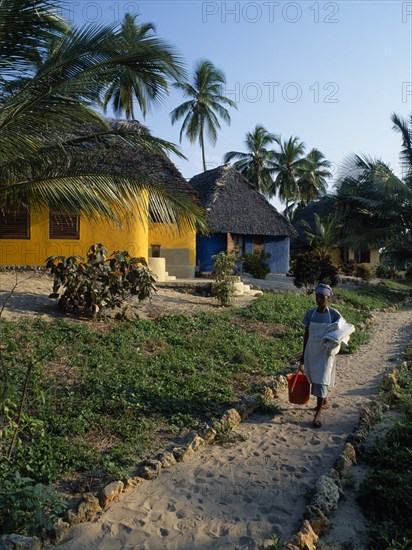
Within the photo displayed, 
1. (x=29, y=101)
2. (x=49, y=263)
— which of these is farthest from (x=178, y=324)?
(x=29, y=101)

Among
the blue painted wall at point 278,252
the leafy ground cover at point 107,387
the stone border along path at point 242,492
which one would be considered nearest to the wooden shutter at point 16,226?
the leafy ground cover at point 107,387

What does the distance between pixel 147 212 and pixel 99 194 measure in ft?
2.77

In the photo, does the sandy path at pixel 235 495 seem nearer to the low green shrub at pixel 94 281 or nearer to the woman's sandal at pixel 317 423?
the woman's sandal at pixel 317 423

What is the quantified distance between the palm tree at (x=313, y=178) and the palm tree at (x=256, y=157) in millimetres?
3227

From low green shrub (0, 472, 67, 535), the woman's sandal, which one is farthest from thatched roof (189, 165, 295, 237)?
low green shrub (0, 472, 67, 535)

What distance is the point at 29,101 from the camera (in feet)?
17.1

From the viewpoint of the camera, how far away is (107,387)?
5.50 meters

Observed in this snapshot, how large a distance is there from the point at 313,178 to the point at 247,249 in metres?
20.7

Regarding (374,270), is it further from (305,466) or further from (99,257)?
(305,466)

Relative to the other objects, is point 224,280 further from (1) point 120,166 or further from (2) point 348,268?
(2) point 348,268

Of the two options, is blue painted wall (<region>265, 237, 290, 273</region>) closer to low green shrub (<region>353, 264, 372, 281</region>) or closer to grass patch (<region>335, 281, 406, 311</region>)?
low green shrub (<region>353, 264, 372, 281</region>)

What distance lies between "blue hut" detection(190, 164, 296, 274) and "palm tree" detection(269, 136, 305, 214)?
13056 mm

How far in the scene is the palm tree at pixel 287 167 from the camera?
35.9 m

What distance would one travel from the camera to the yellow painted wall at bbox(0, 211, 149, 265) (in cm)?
1227
